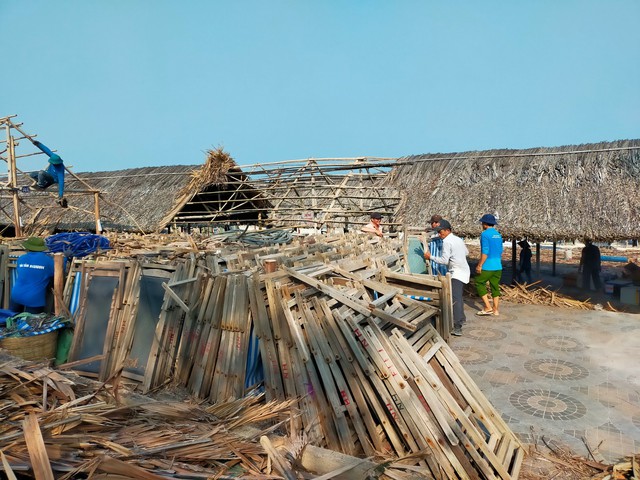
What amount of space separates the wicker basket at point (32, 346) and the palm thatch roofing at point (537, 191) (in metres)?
8.88

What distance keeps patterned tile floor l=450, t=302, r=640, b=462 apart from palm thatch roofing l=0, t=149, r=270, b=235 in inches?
300

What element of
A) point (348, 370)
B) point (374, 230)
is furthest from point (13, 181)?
point (348, 370)

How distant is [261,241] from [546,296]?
25.0 feet

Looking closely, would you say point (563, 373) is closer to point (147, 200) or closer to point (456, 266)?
point (456, 266)

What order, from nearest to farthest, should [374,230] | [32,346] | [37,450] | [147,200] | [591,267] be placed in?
[37,450], [32,346], [374,230], [591,267], [147,200]

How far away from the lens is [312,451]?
242cm

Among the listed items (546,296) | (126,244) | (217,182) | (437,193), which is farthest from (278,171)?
(546,296)

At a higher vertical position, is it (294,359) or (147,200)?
(147,200)

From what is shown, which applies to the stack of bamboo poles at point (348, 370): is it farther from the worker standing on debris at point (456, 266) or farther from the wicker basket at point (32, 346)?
the worker standing on debris at point (456, 266)

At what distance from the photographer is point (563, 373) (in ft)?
18.7

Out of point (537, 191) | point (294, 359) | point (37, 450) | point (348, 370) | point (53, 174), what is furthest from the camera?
point (537, 191)

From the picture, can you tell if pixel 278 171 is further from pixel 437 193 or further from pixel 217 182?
pixel 437 193

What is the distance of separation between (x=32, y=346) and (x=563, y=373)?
24.3 ft

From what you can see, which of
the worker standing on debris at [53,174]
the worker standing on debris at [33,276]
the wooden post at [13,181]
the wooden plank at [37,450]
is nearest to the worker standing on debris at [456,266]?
the wooden plank at [37,450]
